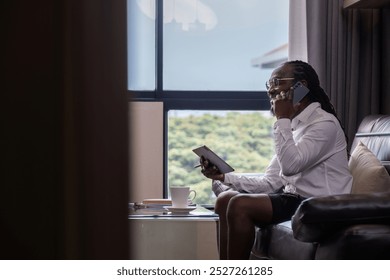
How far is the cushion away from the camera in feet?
9.14

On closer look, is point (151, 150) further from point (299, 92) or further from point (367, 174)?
point (367, 174)

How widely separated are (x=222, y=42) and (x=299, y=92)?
171 centimetres

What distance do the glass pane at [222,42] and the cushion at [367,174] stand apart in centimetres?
158

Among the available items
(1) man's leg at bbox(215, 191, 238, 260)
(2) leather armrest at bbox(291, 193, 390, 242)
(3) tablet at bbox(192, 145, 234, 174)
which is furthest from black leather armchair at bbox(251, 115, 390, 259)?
(3) tablet at bbox(192, 145, 234, 174)

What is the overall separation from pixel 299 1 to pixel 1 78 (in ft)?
14.4

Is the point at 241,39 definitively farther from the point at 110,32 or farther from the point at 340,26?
the point at 110,32

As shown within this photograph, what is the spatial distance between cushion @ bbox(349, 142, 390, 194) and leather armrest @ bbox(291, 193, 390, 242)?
2.22ft

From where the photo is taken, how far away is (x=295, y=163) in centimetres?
267

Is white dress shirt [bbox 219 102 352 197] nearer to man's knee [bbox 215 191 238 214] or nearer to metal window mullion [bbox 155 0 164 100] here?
Answer: man's knee [bbox 215 191 238 214]

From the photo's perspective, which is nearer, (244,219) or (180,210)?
(244,219)

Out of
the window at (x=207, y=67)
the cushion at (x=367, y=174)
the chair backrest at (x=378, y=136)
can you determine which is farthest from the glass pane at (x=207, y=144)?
the cushion at (x=367, y=174)

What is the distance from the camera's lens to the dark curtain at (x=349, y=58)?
173 inches

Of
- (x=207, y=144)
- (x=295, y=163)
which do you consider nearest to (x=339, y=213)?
(x=295, y=163)

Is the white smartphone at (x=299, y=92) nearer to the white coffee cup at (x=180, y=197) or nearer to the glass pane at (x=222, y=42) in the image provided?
the white coffee cup at (x=180, y=197)
